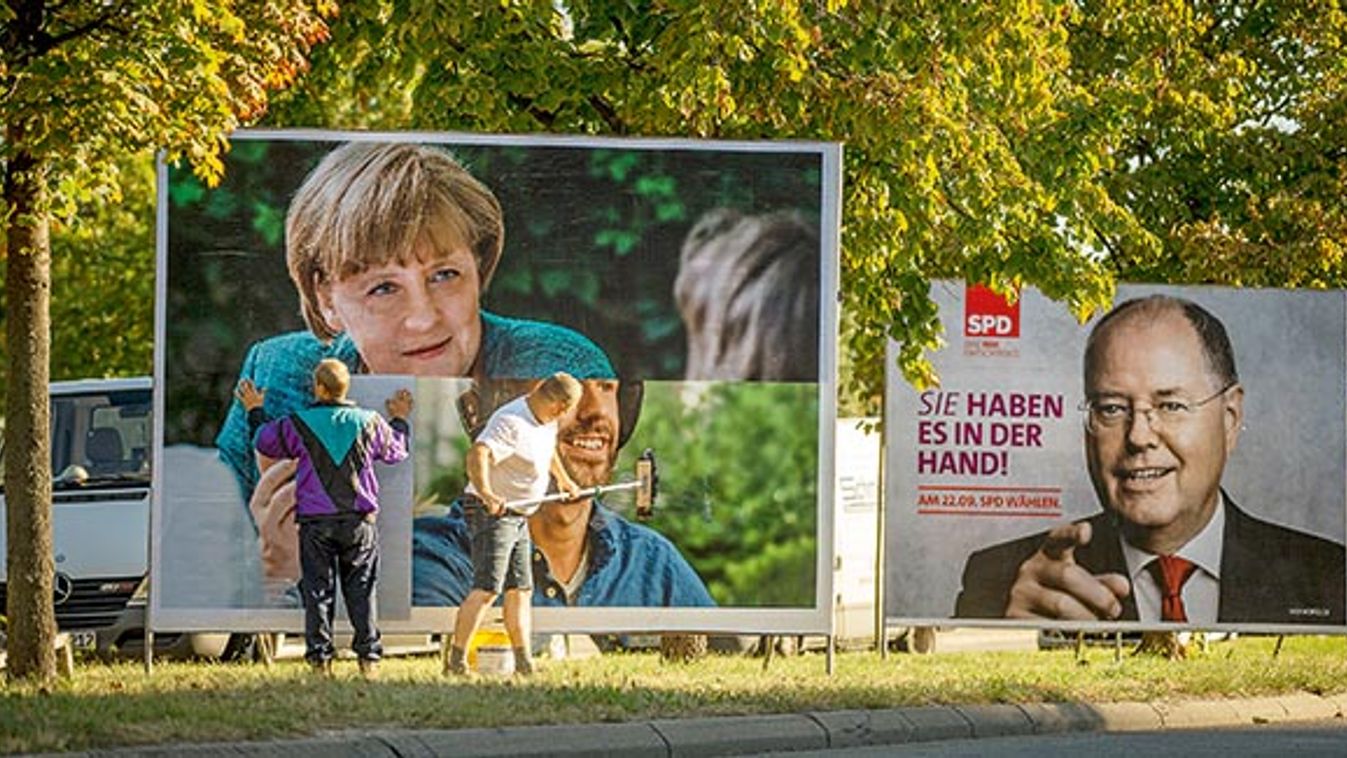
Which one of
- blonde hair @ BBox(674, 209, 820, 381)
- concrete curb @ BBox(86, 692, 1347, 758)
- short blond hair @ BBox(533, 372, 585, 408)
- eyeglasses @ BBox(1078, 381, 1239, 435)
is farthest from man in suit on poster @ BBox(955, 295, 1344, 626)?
short blond hair @ BBox(533, 372, 585, 408)

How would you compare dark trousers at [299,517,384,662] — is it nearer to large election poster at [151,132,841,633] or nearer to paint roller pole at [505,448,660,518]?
large election poster at [151,132,841,633]

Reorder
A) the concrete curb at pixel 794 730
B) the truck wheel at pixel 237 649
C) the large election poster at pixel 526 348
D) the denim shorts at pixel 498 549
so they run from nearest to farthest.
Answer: the concrete curb at pixel 794 730 < the denim shorts at pixel 498 549 < the large election poster at pixel 526 348 < the truck wheel at pixel 237 649

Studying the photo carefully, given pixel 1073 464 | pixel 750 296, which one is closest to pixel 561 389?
pixel 750 296

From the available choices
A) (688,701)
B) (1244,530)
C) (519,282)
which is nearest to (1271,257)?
(1244,530)

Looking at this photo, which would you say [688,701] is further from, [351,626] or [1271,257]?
[1271,257]

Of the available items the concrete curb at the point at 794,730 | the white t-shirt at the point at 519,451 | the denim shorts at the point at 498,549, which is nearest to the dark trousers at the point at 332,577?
the denim shorts at the point at 498,549

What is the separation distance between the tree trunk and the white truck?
4666 millimetres

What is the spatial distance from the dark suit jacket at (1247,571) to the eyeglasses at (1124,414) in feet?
2.20

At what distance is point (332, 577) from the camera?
702 inches

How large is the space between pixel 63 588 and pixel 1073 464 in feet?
24.3

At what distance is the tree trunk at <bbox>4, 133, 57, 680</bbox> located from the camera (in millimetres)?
16578

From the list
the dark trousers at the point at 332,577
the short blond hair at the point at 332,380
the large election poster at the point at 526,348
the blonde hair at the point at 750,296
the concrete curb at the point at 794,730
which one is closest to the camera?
the concrete curb at the point at 794,730

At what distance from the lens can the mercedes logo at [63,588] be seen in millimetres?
21953

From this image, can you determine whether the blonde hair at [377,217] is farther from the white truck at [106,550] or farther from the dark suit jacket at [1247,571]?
the dark suit jacket at [1247,571]
